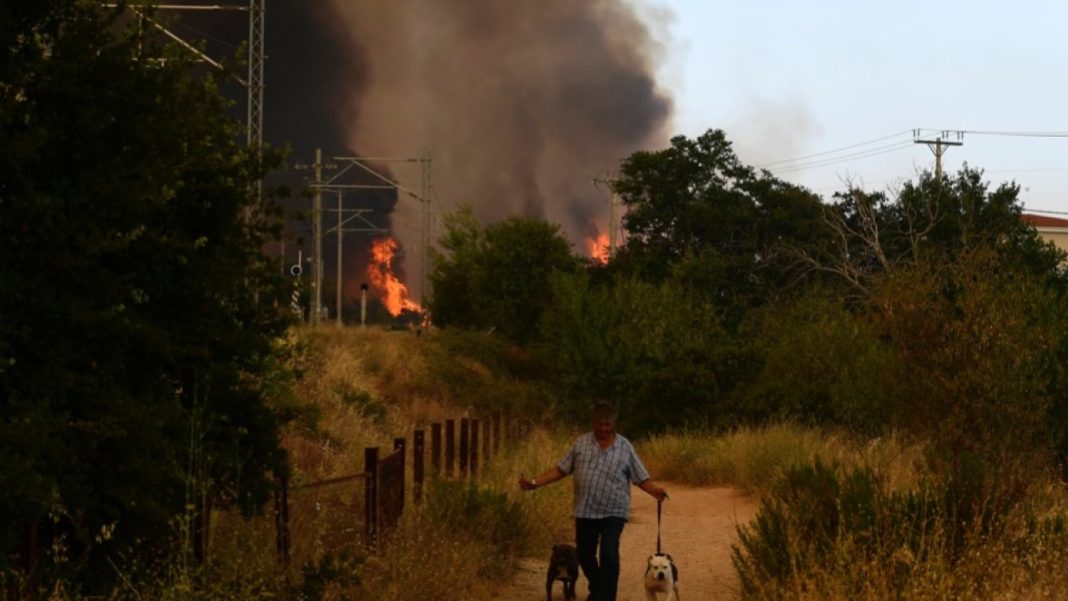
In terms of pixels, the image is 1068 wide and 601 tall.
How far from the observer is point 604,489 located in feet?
36.7

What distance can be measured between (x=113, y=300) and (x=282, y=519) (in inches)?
93.4

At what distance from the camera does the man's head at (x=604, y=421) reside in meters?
11.3

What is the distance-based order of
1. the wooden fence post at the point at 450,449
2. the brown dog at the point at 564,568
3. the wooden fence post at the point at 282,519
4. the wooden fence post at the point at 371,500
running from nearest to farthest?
the wooden fence post at the point at 282,519 → the wooden fence post at the point at 371,500 → the brown dog at the point at 564,568 → the wooden fence post at the point at 450,449

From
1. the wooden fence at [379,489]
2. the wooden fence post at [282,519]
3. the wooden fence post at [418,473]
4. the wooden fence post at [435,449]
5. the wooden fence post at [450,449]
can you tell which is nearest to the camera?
the wooden fence post at [282,519]

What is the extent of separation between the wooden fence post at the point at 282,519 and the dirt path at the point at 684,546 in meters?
3.39

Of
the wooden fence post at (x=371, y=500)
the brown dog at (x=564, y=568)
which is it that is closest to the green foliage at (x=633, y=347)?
the brown dog at (x=564, y=568)

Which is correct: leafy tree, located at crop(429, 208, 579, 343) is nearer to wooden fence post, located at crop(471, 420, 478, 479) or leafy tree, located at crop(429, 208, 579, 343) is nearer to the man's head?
wooden fence post, located at crop(471, 420, 478, 479)

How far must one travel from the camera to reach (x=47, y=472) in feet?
24.9

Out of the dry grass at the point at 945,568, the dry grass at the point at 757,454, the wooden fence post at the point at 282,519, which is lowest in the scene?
the dry grass at the point at 757,454

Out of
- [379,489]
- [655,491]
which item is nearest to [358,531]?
[379,489]

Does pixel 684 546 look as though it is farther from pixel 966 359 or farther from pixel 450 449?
pixel 966 359

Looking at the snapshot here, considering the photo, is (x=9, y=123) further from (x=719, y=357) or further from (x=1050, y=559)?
(x=719, y=357)

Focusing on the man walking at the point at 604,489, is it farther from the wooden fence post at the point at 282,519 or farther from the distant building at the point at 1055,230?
the distant building at the point at 1055,230

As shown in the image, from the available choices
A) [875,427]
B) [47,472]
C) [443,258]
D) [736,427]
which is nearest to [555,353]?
[736,427]
